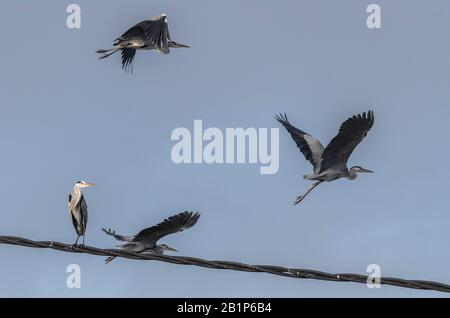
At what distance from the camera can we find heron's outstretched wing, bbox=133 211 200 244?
15578mm

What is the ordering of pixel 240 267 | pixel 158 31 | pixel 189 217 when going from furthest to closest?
1. pixel 158 31
2. pixel 189 217
3. pixel 240 267

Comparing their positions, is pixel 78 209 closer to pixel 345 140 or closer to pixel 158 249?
pixel 158 249

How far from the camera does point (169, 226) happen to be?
1583 cm

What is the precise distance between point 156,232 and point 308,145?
3.73 metres

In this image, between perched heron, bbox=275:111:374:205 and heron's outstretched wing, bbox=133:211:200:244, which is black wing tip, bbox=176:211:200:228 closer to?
heron's outstretched wing, bbox=133:211:200:244

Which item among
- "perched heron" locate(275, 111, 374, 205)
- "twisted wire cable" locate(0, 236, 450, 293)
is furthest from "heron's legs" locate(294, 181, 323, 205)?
"twisted wire cable" locate(0, 236, 450, 293)

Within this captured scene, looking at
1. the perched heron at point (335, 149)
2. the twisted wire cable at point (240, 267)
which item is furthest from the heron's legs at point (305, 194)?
the twisted wire cable at point (240, 267)

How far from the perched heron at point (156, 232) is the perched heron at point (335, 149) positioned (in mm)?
2833

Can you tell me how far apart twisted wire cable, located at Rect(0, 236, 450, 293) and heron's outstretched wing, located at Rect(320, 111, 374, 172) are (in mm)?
6251

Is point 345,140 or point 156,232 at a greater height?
point 345,140

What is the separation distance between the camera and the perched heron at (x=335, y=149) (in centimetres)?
1714

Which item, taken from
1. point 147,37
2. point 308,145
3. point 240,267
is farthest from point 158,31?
point 240,267
